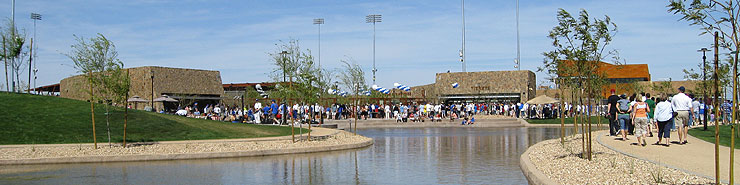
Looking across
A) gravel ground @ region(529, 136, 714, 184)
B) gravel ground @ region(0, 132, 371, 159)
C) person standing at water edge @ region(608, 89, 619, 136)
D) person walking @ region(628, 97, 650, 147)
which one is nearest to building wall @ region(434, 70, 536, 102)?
person standing at water edge @ region(608, 89, 619, 136)

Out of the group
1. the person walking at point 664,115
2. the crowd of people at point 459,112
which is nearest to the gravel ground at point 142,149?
the crowd of people at point 459,112

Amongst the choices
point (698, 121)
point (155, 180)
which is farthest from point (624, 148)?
point (698, 121)

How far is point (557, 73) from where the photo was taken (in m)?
16.1

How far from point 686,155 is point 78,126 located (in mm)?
18424

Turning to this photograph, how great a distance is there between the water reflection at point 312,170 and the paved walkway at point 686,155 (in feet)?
8.70

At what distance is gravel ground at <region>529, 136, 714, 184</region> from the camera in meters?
10.1

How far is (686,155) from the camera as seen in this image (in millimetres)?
14062

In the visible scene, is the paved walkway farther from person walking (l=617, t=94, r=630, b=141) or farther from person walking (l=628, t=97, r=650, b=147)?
person walking (l=617, t=94, r=630, b=141)

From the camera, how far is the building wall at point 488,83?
66688mm

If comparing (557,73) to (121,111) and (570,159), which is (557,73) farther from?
(121,111)

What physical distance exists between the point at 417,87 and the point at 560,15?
216 feet

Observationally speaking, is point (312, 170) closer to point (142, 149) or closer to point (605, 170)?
point (605, 170)

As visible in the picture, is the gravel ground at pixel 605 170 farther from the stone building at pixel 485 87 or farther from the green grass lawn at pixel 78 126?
the stone building at pixel 485 87

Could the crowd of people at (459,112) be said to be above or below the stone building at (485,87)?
below
